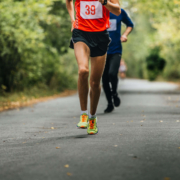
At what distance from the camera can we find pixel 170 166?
334cm

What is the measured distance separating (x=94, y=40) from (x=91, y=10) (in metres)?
0.37

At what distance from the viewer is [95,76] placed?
202 inches

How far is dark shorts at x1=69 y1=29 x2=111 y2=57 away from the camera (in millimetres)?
4973

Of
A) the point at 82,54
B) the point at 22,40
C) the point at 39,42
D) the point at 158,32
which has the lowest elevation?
the point at 158,32

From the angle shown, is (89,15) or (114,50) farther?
(114,50)

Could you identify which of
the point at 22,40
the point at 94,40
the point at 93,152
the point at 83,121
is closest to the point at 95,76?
the point at 94,40

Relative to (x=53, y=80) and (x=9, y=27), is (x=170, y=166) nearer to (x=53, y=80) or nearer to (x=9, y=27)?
(x=9, y=27)

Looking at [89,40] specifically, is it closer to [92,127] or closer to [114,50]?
[92,127]

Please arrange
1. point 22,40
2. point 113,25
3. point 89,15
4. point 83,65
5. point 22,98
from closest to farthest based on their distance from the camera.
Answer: point 83,65 < point 89,15 < point 113,25 < point 22,40 < point 22,98

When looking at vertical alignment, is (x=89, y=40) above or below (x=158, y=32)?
above

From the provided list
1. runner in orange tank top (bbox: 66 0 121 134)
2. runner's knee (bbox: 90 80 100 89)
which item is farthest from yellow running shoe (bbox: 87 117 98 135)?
runner's knee (bbox: 90 80 100 89)

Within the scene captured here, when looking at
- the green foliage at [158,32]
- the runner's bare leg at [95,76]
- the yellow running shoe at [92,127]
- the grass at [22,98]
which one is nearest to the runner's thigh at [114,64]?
the runner's bare leg at [95,76]

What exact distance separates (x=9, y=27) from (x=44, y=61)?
15.5ft

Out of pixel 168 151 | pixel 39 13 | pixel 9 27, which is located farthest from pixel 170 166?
pixel 39 13
